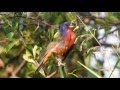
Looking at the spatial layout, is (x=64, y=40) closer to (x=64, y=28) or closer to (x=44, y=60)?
(x=64, y=28)

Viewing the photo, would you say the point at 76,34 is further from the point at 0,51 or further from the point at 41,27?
the point at 0,51

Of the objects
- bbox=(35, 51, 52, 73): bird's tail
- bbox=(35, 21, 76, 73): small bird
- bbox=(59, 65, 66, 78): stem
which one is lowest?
bbox=(59, 65, 66, 78): stem

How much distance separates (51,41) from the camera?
2102 mm

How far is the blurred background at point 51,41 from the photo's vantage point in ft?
6.75

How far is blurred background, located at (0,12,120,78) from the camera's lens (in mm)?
2058

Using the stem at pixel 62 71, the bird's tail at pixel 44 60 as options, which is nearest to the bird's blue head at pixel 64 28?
the bird's tail at pixel 44 60

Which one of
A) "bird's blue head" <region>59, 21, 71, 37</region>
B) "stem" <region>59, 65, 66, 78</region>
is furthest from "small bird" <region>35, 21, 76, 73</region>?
"stem" <region>59, 65, 66, 78</region>

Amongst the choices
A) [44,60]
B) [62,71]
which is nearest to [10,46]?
[44,60]

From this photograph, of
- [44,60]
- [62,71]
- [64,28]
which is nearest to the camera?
[62,71]

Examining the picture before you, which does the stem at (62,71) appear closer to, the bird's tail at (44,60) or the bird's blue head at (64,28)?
the bird's tail at (44,60)

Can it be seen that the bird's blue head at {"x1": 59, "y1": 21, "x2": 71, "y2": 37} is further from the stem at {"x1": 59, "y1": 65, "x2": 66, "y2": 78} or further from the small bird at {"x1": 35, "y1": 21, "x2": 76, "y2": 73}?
the stem at {"x1": 59, "y1": 65, "x2": 66, "y2": 78}

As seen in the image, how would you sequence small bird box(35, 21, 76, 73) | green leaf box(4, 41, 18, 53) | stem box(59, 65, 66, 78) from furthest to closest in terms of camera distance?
small bird box(35, 21, 76, 73) < green leaf box(4, 41, 18, 53) < stem box(59, 65, 66, 78)
